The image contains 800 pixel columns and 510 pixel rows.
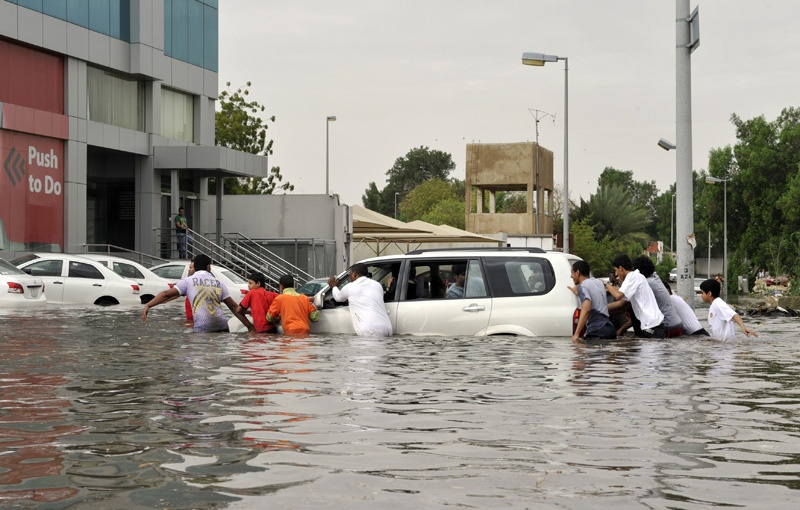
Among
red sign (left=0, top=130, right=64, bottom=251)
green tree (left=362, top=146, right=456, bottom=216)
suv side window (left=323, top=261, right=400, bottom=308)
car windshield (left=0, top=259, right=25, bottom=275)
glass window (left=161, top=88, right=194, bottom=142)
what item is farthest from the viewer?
green tree (left=362, top=146, right=456, bottom=216)

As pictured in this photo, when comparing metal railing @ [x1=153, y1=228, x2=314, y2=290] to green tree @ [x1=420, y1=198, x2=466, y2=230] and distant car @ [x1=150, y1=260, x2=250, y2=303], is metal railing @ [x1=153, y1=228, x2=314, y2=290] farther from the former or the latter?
green tree @ [x1=420, y1=198, x2=466, y2=230]

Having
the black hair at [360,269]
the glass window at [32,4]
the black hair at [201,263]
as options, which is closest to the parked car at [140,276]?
the glass window at [32,4]

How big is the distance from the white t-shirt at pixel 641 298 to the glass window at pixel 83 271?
15378mm

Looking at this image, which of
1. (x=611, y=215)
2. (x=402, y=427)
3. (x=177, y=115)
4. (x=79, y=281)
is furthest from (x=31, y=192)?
(x=611, y=215)

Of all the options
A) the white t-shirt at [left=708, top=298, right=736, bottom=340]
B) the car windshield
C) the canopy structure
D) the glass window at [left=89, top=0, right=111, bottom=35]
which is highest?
the glass window at [left=89, top=0, right=111, bottom=35]

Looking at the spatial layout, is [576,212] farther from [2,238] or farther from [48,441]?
[48,441]

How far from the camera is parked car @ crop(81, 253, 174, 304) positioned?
94.9 feet

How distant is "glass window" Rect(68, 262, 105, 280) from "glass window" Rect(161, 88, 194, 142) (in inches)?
772

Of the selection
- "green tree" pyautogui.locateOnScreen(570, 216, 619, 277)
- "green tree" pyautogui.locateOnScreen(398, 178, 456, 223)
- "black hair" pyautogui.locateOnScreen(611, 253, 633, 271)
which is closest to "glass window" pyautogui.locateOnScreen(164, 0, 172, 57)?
"black hair" pyautogui.locateOnScreen(611, 253, 633, 271)

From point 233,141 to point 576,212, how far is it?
2796cm

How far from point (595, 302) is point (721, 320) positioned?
181cm

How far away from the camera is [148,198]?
147 feet

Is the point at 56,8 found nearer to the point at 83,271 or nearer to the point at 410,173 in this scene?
the point at 83,271

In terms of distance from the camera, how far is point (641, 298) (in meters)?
16.2
